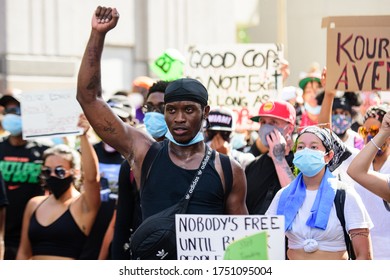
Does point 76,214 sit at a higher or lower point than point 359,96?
lower

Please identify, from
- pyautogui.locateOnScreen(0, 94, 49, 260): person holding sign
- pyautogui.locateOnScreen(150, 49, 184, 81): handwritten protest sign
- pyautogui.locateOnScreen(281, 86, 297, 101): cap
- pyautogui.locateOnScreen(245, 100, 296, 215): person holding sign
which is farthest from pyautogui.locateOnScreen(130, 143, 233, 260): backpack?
pyautogui.locateOnScreen(281, 86, 297, 101): cap

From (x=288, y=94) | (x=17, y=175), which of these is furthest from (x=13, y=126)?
(x=288, y=94)

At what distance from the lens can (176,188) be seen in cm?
533

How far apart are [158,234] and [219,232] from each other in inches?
11.5

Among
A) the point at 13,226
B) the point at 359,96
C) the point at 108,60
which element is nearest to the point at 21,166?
the point at 13,226

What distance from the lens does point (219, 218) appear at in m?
5.26

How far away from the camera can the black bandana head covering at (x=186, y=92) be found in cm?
544

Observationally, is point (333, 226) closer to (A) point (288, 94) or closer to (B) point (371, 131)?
(B) point (371, 131)

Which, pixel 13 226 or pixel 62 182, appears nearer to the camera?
pixel 62 182

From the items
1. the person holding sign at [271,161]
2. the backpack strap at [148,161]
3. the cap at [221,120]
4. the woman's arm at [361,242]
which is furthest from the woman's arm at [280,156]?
the backpack strap at [148,161]

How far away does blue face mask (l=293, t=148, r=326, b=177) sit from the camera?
20.7ft

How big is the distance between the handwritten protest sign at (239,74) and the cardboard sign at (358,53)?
2366 mm
